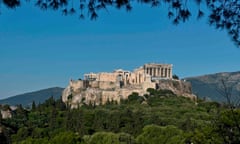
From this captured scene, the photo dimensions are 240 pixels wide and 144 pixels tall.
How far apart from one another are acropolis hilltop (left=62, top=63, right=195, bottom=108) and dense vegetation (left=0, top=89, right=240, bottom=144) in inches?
134

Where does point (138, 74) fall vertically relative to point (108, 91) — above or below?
above

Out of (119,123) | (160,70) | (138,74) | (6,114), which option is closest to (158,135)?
(119,123)

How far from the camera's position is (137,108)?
7719 centimetres

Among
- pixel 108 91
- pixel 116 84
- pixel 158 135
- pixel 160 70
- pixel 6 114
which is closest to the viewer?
pixel 158 135

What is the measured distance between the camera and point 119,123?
61.0m

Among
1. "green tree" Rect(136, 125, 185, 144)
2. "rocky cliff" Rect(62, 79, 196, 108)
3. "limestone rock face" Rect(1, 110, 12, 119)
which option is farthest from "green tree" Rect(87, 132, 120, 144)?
"rocky cliff" Rect(62, 79, 196, 108)

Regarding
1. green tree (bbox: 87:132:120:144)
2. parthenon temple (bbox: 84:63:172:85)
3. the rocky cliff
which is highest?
parthenon temple (bbox: 84:63:172:85)

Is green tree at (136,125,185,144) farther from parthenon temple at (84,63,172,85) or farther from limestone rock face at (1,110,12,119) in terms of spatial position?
parthenon temple at (84,63,172,85)

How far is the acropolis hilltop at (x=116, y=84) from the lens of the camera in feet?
287

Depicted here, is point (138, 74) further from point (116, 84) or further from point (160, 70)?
point (160, 70)

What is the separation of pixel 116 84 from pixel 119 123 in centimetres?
3086

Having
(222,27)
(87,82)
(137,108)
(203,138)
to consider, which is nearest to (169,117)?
(137,108)

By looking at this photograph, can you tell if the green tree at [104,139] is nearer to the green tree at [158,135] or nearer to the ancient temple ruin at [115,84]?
the green tree at [158,135]

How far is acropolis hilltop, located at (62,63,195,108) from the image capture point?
87.5 meters
